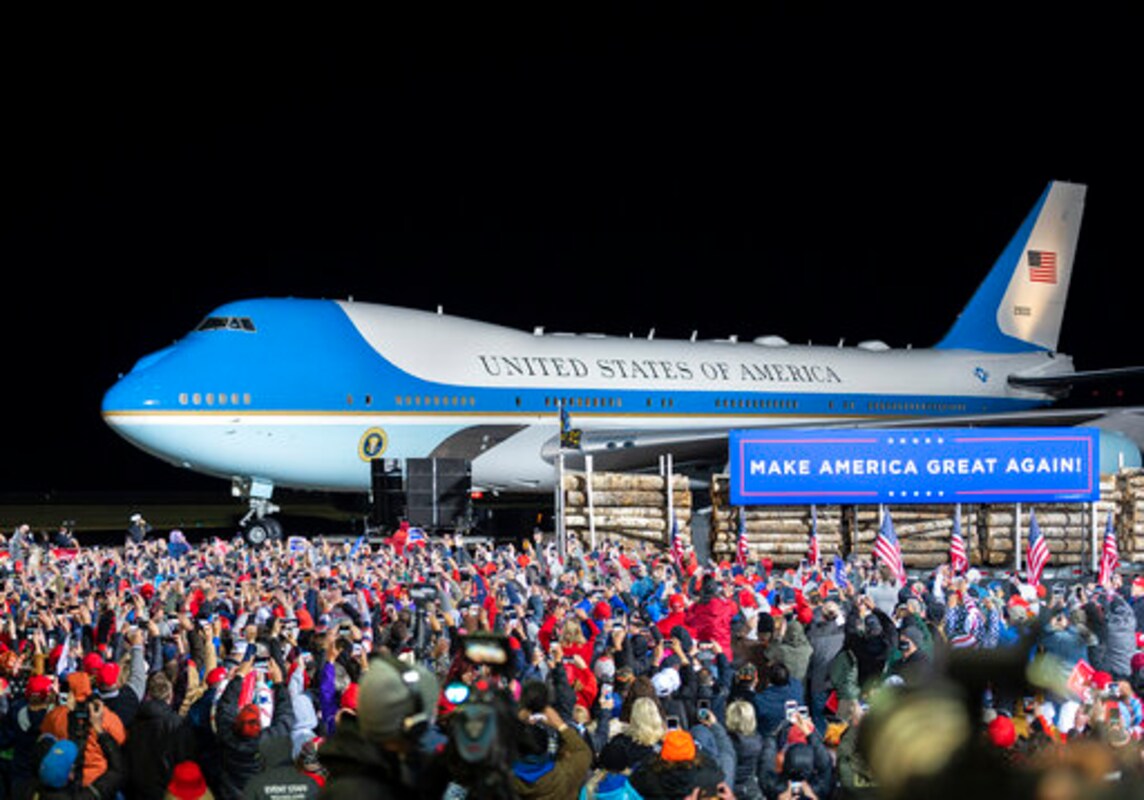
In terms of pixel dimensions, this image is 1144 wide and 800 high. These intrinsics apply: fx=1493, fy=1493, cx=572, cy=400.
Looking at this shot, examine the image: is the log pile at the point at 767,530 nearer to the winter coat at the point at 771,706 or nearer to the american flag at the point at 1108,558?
the american flag at the point at 1108,558

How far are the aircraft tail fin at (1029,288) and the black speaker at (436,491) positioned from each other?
21.5 meters

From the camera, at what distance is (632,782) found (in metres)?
8.42

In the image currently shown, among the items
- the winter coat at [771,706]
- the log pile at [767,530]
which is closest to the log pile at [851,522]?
the log pile at [767,530]

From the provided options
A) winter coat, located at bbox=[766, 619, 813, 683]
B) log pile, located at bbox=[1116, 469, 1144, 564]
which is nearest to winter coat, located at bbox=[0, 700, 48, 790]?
winter coat, located at bbox=[766, 619, 813, 683]

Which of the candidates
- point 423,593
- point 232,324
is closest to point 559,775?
point 423,593

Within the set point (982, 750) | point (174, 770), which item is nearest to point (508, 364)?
point (174, 770)

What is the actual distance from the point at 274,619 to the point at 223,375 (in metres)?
17.4

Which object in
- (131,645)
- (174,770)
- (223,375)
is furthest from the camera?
(223,375)

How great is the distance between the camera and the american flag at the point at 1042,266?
45875mm

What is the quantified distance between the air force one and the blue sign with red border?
5403 millimetres

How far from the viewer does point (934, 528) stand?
95.0 ft

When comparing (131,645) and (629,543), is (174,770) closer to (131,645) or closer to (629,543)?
(131,645)

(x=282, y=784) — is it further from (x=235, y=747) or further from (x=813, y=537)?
(x=813, y=537)

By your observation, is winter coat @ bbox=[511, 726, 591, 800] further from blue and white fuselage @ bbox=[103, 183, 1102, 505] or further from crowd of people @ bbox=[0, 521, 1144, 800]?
blue and white fuselage @ bbox=[103, 183, 1102, 505]
